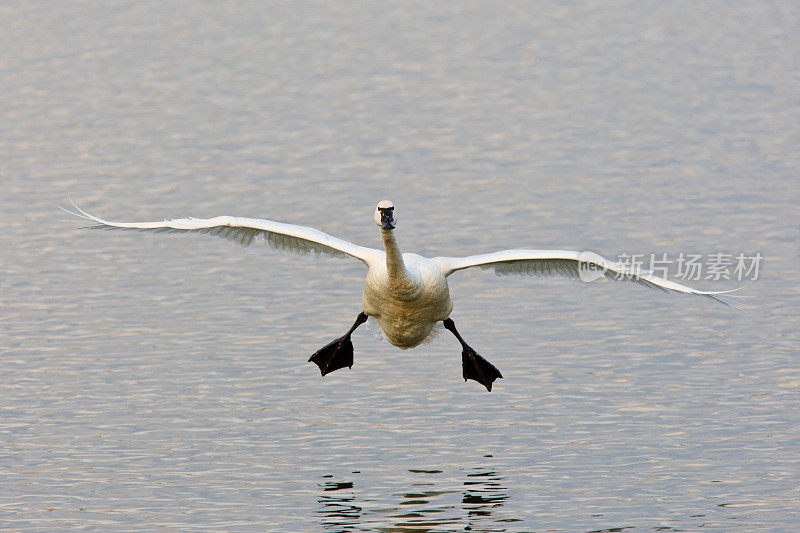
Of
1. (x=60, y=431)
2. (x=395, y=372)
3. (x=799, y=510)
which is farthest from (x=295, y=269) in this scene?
(x=799, y=510)

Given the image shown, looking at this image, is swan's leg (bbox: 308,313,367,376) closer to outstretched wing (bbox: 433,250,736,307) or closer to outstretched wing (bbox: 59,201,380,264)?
outstretched wing (bbox: 59,201,380,264)

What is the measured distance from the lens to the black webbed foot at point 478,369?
55.9 feet

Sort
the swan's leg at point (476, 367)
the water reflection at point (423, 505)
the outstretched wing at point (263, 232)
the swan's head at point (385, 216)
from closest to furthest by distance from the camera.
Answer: the water reflection at point (423, 505) → the swan's head at point (385, 216) → the outstretched wing at point (263, 232) → the swan's leg at point (476, 367)

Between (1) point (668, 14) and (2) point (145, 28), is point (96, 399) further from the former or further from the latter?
(1) point (668, 14)

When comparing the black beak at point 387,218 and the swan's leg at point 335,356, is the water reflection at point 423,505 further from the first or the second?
the swan's leg at point 335,356

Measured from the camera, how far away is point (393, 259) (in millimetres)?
15148

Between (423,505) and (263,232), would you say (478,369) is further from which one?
(423,505)

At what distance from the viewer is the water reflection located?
13.8 metres

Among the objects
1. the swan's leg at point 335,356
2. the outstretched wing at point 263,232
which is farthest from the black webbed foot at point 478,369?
the outstretched wing at point 263,232

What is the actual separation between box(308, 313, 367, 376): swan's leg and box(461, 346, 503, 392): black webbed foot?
4.25 feet

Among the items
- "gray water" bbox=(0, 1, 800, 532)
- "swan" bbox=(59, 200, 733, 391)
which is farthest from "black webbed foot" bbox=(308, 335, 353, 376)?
"swan" bbox=(59, 200, 733, 391)

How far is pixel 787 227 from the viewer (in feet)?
77.4

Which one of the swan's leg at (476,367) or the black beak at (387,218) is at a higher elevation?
the black beak at (387,218)

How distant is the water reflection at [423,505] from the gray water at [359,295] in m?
0.03
